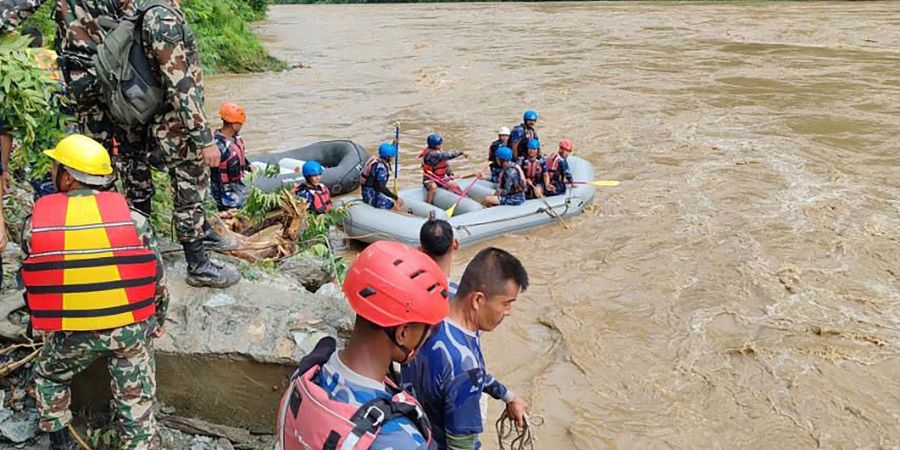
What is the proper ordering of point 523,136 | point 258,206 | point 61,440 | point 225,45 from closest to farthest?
point 61,440, point 258,206, point 523,136, point 225,45

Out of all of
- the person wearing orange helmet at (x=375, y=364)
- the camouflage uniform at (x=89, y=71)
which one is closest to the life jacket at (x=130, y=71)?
the camouflage uniform at (x=89, y=71)

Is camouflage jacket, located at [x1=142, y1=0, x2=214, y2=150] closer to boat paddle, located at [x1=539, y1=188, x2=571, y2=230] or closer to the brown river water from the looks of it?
the brown river water

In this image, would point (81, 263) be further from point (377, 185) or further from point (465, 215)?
point (465, 215)

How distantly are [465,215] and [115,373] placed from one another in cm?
559

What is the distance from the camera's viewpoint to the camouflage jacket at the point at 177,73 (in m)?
2.85

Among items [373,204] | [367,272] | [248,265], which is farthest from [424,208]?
[367,272]

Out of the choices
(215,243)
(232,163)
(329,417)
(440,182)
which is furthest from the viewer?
(440,182)

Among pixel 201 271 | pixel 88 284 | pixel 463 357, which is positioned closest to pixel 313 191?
pixel 201 271

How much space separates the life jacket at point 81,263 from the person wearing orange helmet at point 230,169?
4.49m

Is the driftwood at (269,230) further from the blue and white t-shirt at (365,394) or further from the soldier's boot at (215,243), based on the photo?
the blue and white t-shirt at (365,394)

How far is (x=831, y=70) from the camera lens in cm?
1648

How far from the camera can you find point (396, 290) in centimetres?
169

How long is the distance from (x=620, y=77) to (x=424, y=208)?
9934 mm

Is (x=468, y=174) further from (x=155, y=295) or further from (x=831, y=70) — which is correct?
(x=831, y=70)
